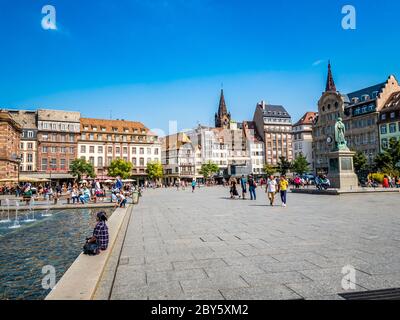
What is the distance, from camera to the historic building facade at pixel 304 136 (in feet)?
322

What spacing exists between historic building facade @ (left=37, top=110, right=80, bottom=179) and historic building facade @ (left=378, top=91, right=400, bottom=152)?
6740 centimetres

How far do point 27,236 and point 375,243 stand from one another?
10.5m

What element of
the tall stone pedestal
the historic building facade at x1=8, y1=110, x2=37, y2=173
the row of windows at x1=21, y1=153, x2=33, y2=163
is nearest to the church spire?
the historic building facade at x1=8, y1=110, x2=37, y2=173

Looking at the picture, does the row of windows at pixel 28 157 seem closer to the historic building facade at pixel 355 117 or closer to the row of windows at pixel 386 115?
the historic building facade at pixel 355 117

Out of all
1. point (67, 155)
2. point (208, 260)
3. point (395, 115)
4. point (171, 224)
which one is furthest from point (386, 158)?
point (67, 155)

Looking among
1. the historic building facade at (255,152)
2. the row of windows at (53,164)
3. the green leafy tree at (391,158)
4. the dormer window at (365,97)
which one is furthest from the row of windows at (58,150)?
the dormer window at (365,97)

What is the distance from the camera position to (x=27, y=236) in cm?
1047

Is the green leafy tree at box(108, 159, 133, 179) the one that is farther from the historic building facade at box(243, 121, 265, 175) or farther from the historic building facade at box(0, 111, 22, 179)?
the historic building facade at box(243, 121, 265, 175)

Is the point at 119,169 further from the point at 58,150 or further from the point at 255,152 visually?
the point at 255,152

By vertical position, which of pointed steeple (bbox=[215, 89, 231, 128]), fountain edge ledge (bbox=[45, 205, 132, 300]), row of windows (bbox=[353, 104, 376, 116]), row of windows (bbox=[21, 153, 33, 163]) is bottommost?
fountain edge ledge (bbox=[45, 205, 132, 300])

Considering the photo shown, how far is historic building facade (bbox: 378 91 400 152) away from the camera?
2406 inches

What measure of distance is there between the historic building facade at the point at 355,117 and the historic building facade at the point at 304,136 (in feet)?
44.4

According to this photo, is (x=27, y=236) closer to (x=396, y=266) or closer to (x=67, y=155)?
(x=396, y=266)

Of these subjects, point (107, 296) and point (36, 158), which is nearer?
point (107, 296)
